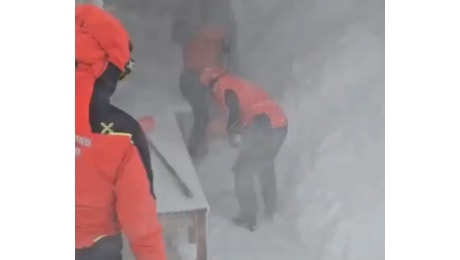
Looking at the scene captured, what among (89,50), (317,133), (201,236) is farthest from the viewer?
(317,133)

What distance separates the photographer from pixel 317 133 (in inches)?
81.8

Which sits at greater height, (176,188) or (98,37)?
(98,37)

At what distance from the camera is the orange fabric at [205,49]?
1984 millimetres

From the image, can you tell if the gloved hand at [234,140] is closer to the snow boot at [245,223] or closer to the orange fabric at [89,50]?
the snow boot at [245,223]

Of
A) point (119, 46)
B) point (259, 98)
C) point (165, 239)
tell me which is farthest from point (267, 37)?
point (165, 239)

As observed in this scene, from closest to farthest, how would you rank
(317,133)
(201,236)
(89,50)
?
1. (89,50)
2. (201,236)
3. (317,133)

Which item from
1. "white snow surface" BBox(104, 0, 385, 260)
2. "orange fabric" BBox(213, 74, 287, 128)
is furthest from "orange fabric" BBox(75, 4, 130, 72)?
"orange fabric" BBox(213, 74, 287, 128)

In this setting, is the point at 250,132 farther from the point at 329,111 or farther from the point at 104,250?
the point at 104,250

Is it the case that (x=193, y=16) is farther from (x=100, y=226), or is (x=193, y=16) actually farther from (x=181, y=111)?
(x=100, y=226)

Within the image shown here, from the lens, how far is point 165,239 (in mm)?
1938


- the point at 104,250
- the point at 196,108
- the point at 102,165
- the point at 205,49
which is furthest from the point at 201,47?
the point at 104,250

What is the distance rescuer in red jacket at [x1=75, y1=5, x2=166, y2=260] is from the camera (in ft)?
6.14

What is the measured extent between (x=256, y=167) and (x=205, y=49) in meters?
0.27

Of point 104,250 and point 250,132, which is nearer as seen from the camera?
point 104,250
